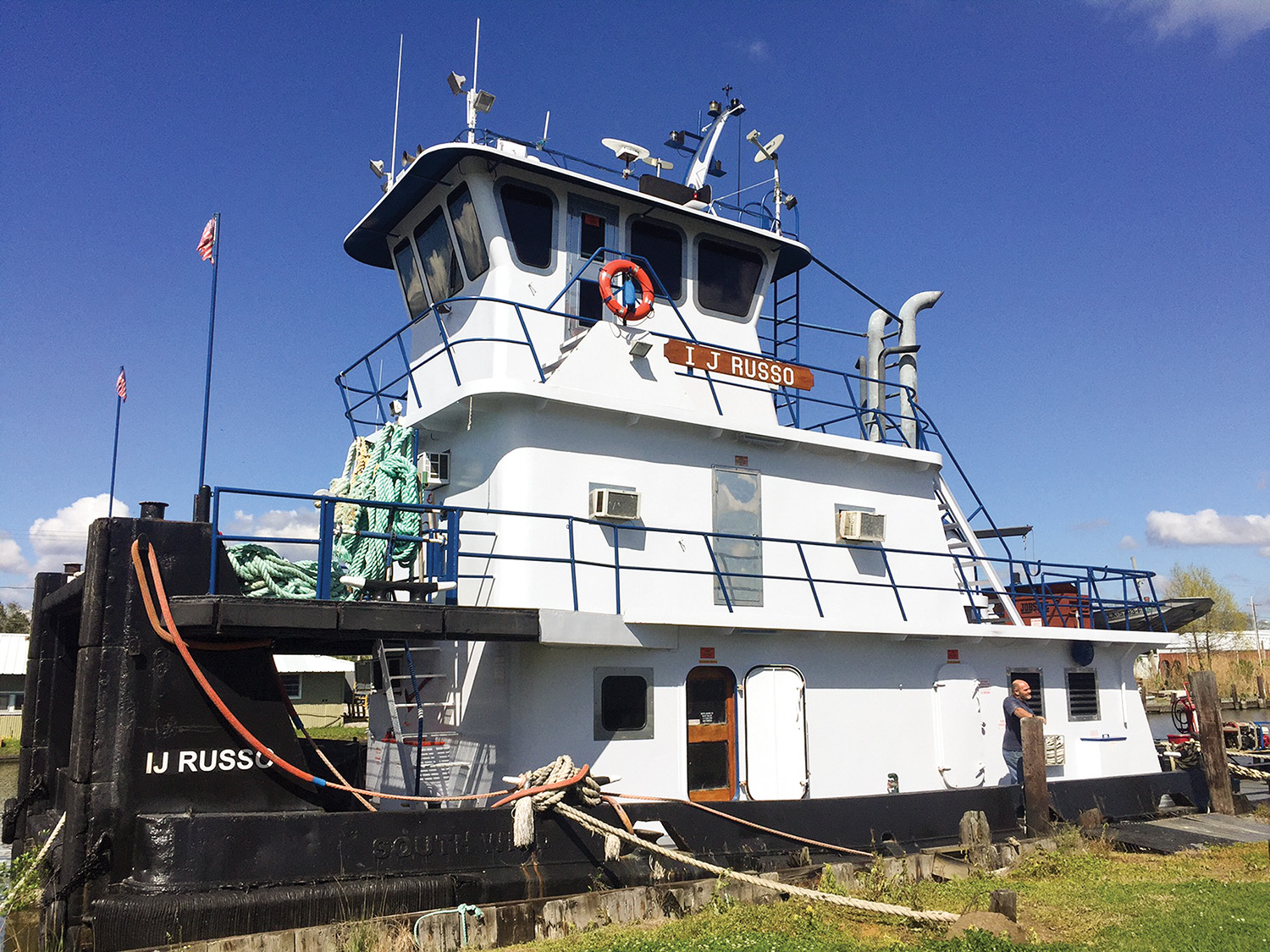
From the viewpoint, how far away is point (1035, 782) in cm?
1048

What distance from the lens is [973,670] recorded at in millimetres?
11438

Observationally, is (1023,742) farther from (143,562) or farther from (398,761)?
(143,562)

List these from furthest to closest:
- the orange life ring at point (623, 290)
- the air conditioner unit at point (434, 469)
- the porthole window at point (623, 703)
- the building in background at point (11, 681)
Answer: the building in background at point (11, 681) < the orange life ring at point (623, 290) < the air conditioner unit at point (434, 469) < the porthole window at point (623, 703)

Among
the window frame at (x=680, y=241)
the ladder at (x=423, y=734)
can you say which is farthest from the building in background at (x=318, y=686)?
the window frame at (x=680, y=241)

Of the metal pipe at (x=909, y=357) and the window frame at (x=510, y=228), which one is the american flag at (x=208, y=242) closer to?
the window frame at (x=510, y=228)

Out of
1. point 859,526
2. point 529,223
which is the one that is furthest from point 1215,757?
point 529,223

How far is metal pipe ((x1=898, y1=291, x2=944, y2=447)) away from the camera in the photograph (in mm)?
12727

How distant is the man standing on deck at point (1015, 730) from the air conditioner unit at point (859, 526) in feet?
7.49

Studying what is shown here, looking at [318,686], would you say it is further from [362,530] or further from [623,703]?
[623,703]

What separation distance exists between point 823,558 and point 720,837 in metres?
3.47

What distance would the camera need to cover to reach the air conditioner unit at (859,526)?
11.0 m

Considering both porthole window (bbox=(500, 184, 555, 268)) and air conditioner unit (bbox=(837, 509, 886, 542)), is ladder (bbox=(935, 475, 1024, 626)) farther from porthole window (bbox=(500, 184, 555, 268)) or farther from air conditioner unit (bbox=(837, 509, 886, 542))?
porthole window (bbox=(500, 184, 555, 268))

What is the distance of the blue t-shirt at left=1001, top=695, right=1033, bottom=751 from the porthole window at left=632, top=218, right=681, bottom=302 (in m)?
5.93

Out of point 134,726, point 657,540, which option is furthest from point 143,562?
point 657,540
